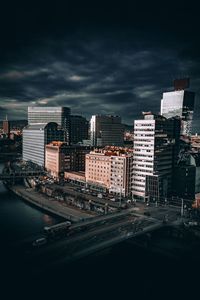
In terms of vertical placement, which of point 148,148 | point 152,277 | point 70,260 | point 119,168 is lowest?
point 152,277

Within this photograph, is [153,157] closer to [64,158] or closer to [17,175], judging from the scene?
[64,158]

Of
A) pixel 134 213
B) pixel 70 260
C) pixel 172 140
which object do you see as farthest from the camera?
pixel 172 140

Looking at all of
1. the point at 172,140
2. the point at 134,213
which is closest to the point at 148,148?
the point at 172,140

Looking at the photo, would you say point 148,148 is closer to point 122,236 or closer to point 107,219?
point 107,219

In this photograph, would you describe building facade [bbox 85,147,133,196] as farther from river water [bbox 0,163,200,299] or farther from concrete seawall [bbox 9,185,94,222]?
river water [bbox 0,163,200,299]

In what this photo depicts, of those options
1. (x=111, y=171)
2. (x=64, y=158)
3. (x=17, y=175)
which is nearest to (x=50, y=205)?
(x=111, y=171)

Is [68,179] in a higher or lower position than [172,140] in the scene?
lower
